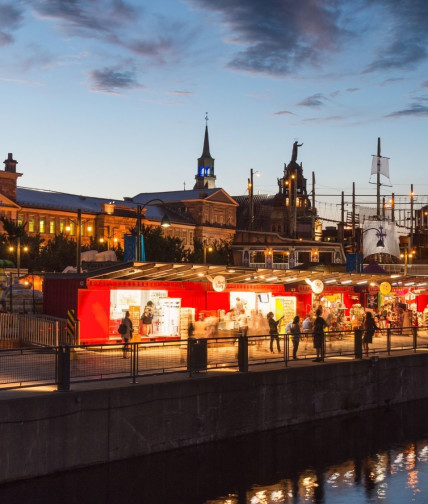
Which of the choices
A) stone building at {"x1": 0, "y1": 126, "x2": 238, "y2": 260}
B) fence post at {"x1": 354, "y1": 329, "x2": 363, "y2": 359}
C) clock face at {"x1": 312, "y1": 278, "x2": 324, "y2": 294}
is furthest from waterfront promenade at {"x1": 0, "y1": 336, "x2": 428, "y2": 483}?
stone building at {"x1": 0, "y1": 126, "x2": 238, "y2": 260}

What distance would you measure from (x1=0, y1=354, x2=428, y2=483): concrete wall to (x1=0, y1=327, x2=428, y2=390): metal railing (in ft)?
1.50

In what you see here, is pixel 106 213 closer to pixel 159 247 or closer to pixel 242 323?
pixel 159 247

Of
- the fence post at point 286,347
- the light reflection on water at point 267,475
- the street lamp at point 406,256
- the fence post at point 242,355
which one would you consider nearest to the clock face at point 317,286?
the fence post at point 286,347

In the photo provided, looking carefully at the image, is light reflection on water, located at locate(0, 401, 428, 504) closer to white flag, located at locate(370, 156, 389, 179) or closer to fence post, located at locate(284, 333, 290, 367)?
fence post, located at locate(284, 333, 290, 367)

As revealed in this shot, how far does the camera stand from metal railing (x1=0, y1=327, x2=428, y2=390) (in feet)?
65.0

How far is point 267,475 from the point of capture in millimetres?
21047

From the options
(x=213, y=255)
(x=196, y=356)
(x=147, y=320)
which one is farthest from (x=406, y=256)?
(x=213, y=255)

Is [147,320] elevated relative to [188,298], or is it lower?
lower

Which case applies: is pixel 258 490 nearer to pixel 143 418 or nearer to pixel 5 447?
pixel 143 418

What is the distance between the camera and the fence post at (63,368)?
19.6m

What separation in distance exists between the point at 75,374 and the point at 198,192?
157416 millimetres

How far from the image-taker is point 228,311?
128 ft

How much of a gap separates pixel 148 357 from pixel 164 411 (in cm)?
159

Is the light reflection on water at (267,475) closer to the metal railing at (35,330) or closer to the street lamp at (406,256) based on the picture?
the metal railing at (35,330)
